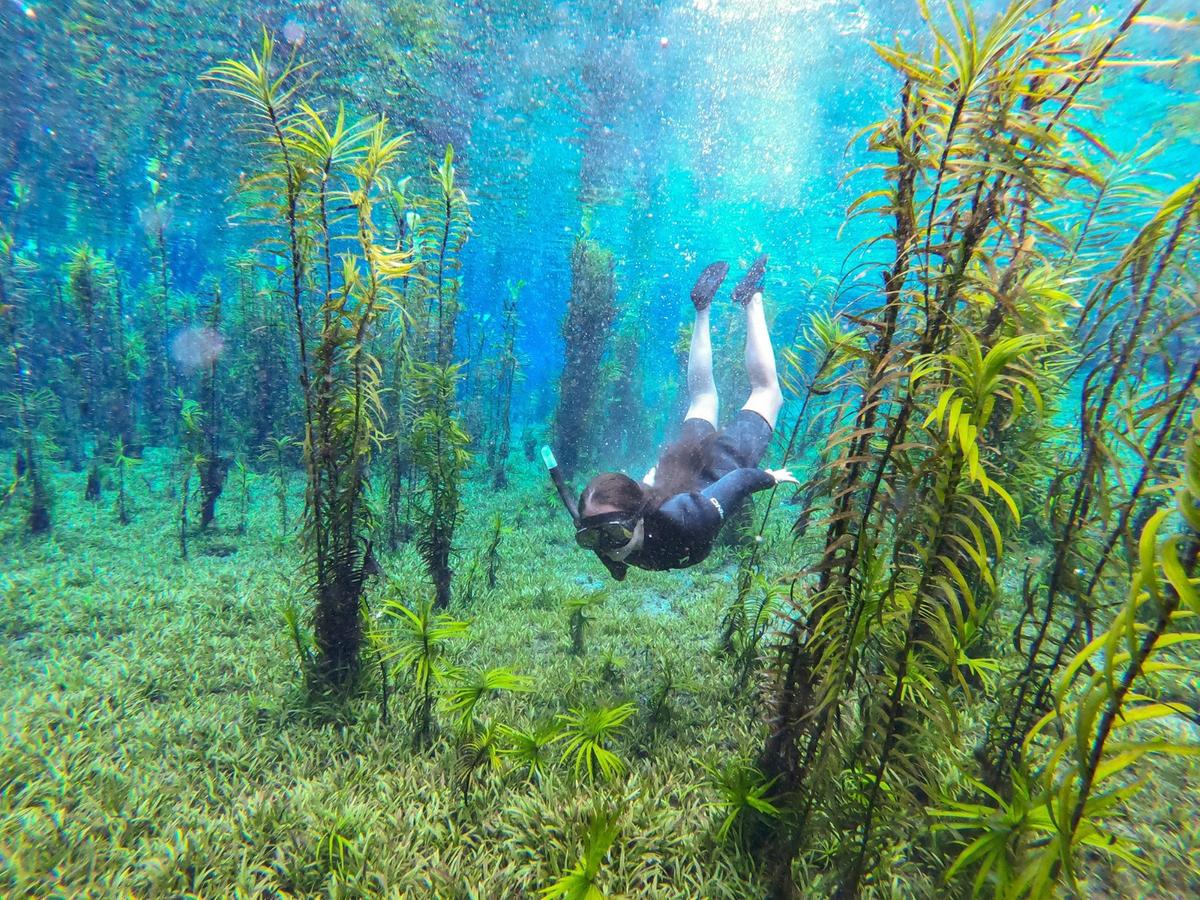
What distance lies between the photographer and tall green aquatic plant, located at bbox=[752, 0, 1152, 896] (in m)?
1.75

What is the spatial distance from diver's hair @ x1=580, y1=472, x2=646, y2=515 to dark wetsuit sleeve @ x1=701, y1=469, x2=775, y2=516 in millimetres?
764

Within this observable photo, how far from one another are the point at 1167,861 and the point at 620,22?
15.9 metres

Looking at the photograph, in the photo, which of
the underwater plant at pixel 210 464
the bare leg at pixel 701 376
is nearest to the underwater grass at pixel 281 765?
the underwater plant at pixel 210 464

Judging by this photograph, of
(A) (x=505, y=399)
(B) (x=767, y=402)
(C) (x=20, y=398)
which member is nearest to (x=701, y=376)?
(B) (x=767, y=402)

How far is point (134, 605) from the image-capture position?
622 centimetres

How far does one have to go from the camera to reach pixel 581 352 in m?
15.0

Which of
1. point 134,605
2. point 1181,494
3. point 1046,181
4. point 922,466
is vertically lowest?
point 134,605

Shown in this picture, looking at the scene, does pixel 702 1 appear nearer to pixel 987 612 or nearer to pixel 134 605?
pixel 987 612

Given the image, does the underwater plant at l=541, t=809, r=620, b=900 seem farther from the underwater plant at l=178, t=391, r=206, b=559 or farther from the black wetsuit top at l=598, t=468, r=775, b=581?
the underwater plant at l=178, t=391, r=206, b=559

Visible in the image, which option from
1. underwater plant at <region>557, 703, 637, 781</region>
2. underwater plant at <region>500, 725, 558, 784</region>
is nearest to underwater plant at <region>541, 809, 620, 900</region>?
underwater plant at <region>557, 703, 637, 781</region>

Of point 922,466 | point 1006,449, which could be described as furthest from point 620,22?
point 922,466

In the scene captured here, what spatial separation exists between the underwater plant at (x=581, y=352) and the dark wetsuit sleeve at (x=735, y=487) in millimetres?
9385

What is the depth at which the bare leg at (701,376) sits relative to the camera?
798 centimetres

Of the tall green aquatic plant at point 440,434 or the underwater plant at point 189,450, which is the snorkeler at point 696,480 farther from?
the underwater plant at point 189,450
